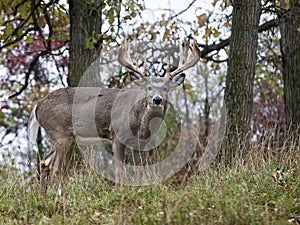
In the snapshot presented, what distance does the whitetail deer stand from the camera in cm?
788

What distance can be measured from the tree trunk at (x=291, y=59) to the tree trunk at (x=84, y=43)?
288 cm

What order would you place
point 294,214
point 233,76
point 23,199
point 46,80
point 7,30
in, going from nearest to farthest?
point 294,214
point 23,199
point 233,76
point 7,30
point 46,80

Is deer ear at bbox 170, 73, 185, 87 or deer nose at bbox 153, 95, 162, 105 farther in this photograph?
deer ear at bbox 170, 73, 185, 87

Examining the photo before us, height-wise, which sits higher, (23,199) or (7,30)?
(7,30)

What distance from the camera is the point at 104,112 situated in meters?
8.24

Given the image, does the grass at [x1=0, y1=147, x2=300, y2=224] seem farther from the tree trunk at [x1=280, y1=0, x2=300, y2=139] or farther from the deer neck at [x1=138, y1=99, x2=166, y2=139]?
the tree trunk at [x1=280, y1=0, x2=300, y2=139]

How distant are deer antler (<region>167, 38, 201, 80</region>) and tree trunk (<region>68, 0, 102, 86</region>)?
1.57 metres

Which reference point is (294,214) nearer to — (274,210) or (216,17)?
(274,210)

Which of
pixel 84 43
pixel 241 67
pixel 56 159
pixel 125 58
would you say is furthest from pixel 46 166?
pixel 241 67

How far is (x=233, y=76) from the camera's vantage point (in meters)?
7.99

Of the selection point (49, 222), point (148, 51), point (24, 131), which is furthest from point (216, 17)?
point (24, 131)

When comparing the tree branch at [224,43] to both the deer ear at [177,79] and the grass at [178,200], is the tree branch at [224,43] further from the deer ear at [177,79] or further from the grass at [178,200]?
the grass at [178,200]

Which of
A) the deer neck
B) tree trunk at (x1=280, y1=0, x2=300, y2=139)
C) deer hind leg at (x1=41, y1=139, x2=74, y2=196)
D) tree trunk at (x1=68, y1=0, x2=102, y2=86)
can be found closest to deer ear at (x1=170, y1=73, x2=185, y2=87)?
the deer neck

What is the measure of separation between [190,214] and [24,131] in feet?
46.4
